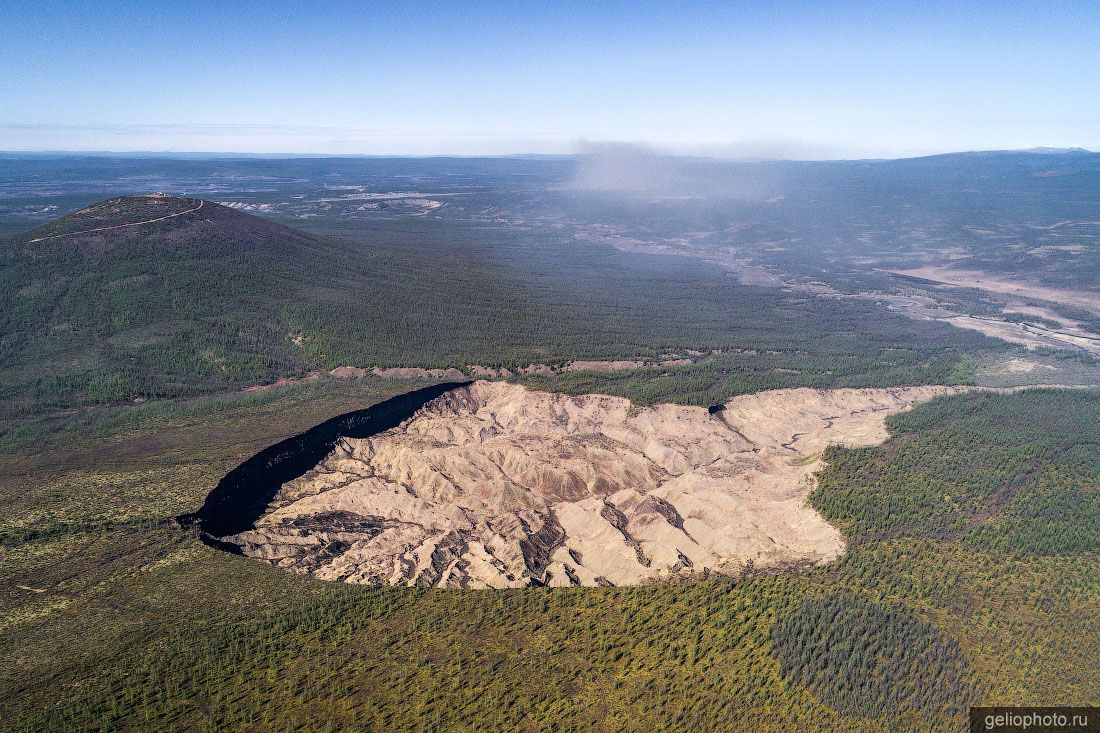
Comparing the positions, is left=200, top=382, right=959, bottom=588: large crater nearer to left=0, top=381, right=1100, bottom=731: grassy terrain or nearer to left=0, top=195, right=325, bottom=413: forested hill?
left=0, top=381, right=1100, bottom=731: grassy terrain

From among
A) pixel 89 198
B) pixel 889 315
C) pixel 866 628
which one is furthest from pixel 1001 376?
pixel 89 198

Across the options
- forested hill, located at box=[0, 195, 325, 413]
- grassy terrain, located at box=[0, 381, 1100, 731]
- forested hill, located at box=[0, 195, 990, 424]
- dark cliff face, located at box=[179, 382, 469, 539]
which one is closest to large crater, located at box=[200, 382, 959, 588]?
dark cliff face, located at box=[179, 382, 469, 539]

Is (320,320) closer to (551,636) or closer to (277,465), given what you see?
(277,465)

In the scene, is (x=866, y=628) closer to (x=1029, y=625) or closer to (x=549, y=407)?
(x=1029, y=625)

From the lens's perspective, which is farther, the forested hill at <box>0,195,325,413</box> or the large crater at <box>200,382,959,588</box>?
the forested hill at <box>0,195,325,413</box>

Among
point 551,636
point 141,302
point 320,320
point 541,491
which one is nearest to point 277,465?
point 541,491
